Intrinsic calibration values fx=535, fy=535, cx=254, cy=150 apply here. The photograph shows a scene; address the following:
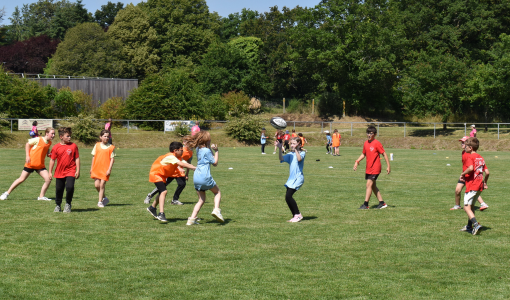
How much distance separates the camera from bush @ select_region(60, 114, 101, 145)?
40.8 metres

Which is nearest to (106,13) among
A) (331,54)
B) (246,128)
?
(331,54)

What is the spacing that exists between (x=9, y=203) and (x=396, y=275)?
31.8 ft

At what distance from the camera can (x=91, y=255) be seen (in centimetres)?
772

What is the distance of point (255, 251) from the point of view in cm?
805

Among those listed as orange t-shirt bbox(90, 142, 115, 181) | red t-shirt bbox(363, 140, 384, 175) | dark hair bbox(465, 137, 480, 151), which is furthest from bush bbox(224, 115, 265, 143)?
dark hair bbox(465, 137, 480, 151)

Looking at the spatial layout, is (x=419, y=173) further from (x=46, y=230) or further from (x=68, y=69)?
(x=68, y=69)

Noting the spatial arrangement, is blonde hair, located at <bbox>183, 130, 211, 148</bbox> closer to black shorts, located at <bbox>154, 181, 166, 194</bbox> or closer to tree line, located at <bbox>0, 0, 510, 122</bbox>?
black shorts, located at <bbox>154, 181, 166, 194</bbox>

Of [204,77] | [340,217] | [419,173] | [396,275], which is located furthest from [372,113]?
[396,275]

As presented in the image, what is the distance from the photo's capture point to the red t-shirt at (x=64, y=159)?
36.6 feet

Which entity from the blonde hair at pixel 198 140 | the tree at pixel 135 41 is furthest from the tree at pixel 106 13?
the blonde hair at pixel 198 140

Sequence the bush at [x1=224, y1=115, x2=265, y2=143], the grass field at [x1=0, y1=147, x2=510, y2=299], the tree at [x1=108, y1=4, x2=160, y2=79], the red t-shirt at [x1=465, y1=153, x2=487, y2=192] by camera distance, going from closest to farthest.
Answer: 1. the grass field at [x1=0, y1=147, x2=510, y2=299]
2. the red t-shirt at [x1=465, y1=153, x2=487, y2=192]
3. the bush at [x1=224, y1=115, x2=265, y2=143]
4. the tree at [x1=108, y1=4, x2=160, y2=79]

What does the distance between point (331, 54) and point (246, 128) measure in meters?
19.9

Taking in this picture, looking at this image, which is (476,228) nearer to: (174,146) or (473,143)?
(473,143)

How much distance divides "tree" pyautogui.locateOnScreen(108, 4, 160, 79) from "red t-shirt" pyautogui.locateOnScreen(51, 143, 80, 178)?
2557 inches
